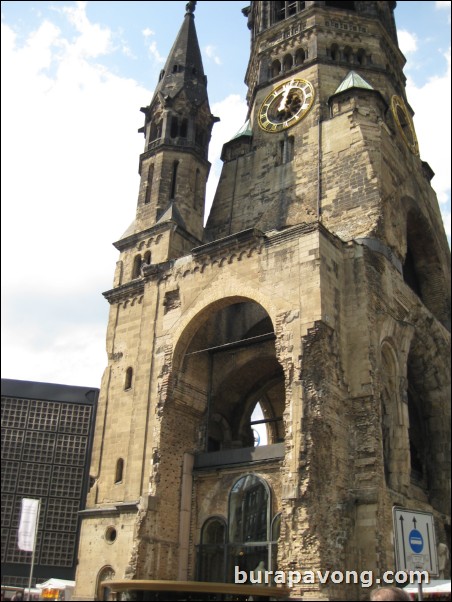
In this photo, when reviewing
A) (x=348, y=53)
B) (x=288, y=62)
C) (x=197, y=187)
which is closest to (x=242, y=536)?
(x=197, y=187)

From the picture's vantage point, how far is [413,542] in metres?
8.16

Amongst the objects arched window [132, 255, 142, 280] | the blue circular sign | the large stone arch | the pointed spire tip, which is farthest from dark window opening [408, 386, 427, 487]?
the pointed spire tip

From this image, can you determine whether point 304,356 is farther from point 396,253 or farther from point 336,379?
point 396,253

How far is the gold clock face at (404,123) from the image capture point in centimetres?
3173

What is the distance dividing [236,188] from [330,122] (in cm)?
535

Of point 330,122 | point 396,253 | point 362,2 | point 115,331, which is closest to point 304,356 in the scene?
point 396,253

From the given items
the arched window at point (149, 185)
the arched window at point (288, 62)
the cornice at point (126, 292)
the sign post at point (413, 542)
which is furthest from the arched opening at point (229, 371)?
the sign post at point (413, 542)

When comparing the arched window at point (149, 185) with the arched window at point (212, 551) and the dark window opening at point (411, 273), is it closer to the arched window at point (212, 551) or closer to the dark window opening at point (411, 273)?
the dark window opening at point (411, 273)

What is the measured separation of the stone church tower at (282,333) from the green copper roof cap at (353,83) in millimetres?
195

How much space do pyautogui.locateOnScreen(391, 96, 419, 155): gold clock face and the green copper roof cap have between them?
2.76 metres

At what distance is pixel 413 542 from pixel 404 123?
28.1 m

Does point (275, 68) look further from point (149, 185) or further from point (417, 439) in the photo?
point (417, 439)

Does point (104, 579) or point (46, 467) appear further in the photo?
point (46, 467)

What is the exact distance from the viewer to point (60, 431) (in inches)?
1451
